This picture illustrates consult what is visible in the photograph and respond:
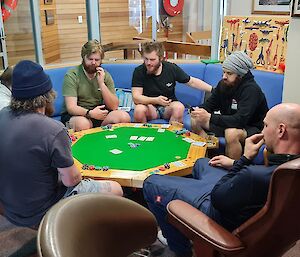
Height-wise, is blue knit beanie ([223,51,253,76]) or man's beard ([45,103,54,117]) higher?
blue knit beanie ([223,51,253,76])

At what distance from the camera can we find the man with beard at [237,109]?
3.14 m

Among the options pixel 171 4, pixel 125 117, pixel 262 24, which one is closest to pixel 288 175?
pixel 125 117

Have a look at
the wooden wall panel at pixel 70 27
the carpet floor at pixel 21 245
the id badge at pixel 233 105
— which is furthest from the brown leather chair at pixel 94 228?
the wooden wall panel at pixel 70 27

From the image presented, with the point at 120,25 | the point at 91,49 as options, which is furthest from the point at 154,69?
the point at 120,25

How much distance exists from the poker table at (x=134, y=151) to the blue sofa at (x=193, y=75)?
56cm

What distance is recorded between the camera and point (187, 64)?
4371mm

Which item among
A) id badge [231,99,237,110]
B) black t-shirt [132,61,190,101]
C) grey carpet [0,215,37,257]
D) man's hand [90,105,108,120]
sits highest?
black t-shirt [132,61,190,101]

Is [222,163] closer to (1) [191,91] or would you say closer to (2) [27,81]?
(2) [27,81]

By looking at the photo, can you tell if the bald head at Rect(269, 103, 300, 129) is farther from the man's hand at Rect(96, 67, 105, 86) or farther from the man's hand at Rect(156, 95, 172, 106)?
the man's hand at Rect(96, 67, 105, 86)

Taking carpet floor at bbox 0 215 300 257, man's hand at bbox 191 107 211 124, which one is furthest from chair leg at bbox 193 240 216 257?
man's hand at bbox 191 107 211 124

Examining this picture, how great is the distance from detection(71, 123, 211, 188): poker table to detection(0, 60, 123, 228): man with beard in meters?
0.51

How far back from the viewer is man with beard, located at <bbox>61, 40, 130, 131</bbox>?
359 centimetres

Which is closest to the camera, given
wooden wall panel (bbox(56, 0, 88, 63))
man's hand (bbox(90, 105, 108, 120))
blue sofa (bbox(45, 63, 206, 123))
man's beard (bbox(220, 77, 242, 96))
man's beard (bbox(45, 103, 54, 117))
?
man's beard (bbox(45, 103, 54, 117))

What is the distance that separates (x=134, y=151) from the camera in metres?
2.83
